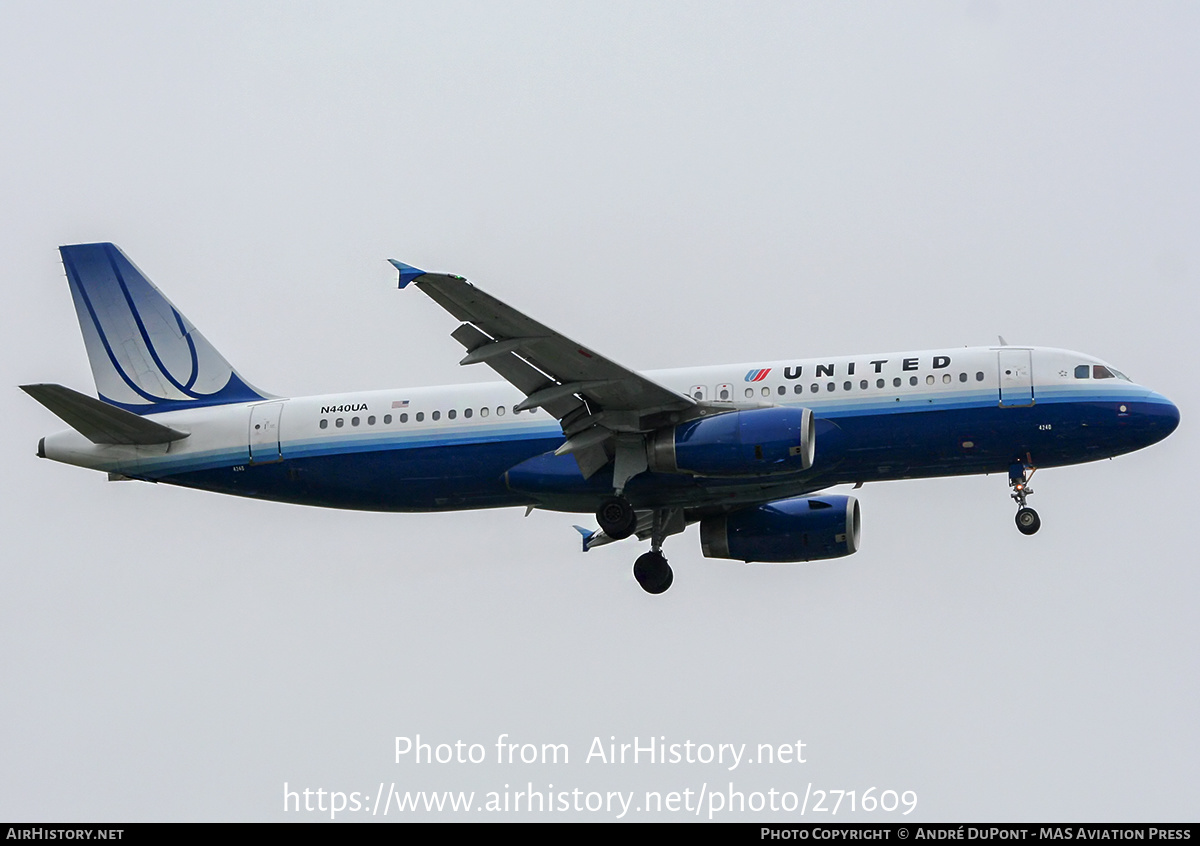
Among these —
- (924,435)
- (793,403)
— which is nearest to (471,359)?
(793,403)

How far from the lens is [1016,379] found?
3388cm

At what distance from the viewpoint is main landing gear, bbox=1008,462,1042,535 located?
112ft

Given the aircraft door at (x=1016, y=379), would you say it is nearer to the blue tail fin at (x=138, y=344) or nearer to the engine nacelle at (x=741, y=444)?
the engine nacelle at (x=741, y=444)

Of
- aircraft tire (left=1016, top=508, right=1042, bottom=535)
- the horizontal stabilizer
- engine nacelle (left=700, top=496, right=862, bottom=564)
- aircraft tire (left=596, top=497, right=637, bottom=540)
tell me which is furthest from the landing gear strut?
the horizontal stabilizer

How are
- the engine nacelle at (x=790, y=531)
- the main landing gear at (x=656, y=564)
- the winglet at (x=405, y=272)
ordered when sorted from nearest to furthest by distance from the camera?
the winglet at (x=405, y=272) → the main landing gear at (x=656, y=564) → the engine nacelle at (x=790, y=531)

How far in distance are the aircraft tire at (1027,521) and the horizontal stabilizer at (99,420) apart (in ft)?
61.9

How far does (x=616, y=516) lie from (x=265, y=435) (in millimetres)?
8593

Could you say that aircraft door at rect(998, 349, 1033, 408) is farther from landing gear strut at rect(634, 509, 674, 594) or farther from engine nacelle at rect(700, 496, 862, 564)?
landing gear strut at rect(634, 509, 674, 594)

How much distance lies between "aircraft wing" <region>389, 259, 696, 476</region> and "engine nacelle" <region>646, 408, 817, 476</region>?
689 millimetres

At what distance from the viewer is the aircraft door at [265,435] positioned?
36.7 meters

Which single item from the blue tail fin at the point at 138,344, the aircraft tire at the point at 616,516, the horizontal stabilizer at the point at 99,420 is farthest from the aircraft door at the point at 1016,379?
the horizontal stabilizer at the point at 99,420

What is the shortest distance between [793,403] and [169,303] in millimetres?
15949

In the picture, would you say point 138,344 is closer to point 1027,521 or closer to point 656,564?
point 656,564

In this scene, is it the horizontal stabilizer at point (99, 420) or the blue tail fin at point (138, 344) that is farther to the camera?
the blue tail fin at point (138, 344)
